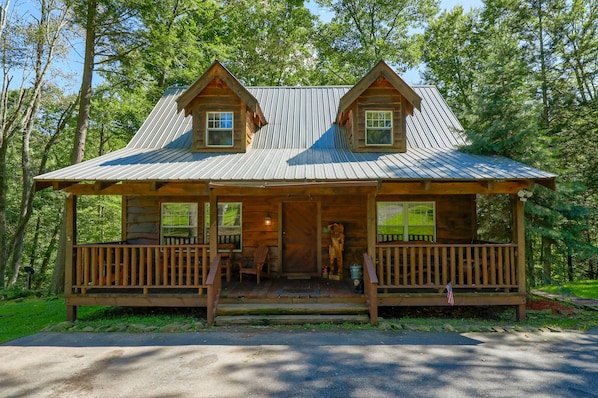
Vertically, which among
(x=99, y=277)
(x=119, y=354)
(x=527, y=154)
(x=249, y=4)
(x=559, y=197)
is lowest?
(x=119, y=354)

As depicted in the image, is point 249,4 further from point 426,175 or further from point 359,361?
point 359,361

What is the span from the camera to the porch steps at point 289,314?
6.87m

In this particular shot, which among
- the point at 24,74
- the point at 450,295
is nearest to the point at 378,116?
the point at 450,295

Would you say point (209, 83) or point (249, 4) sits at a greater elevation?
point (249, 4)

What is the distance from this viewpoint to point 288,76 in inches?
787

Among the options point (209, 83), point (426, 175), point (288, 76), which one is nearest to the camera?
point (426, 175)

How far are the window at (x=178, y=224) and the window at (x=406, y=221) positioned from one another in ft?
18.0

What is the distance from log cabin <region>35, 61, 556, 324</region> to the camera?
7.20 meters

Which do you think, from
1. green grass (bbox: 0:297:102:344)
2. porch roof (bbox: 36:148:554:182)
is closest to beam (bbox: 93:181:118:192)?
porch roof (bbox: 36:148:554:182)

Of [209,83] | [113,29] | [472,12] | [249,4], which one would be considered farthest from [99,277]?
[472,12]

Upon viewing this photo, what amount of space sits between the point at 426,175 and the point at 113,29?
1234 centimetres

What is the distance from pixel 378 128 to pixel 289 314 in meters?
5.74

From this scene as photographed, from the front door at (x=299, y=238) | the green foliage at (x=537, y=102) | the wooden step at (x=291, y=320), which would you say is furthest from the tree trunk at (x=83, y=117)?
the green foliage at (x=537, y=102)

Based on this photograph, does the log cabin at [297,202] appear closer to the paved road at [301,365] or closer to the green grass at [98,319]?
the green grass at [98,319]
